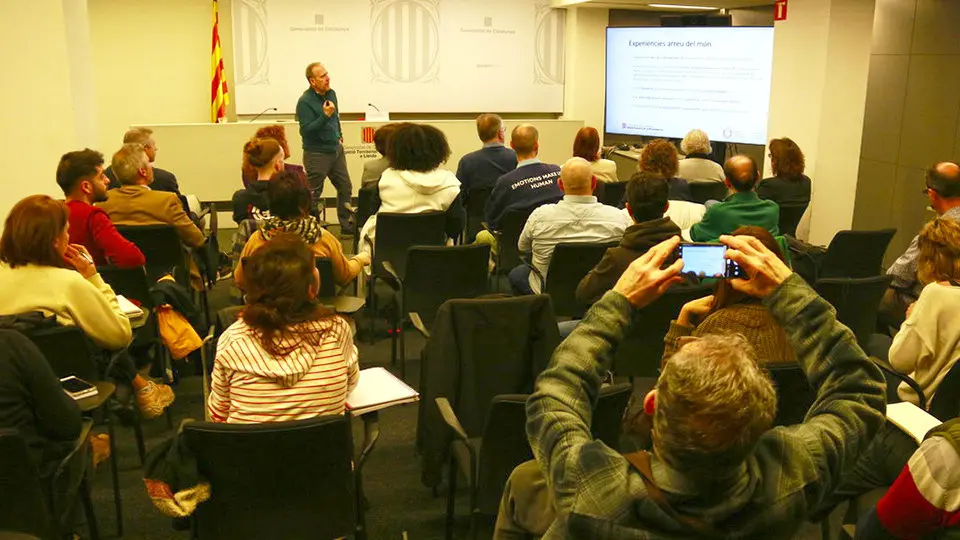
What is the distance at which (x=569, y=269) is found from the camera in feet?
15.4

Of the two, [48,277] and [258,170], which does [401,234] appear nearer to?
[258,170]

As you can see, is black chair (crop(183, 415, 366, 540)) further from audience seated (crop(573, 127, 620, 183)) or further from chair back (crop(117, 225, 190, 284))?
audience seated (crop(573, 127, 620, 183))

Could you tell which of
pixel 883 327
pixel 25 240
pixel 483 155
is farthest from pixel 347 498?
pixel 483 155

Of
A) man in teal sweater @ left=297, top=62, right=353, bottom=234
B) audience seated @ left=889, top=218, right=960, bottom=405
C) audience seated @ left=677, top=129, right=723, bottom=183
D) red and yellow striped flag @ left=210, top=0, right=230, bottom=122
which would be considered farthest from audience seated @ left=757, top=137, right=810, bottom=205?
red and yellow striped flag @ left=210, top=0, right=230, bottom=122

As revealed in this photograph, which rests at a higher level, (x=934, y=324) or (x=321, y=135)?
(x=321, y=135)

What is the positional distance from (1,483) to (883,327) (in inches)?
161

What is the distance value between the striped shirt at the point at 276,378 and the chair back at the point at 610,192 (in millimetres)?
4114

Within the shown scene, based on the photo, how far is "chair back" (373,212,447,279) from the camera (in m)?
5.27

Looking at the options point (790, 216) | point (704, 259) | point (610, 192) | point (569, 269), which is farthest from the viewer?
point (610, 192)

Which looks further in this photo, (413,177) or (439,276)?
(413,177)

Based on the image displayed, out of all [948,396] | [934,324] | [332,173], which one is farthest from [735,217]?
[332,173]

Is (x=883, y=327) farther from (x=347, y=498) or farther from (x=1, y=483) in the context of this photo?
(x=1, y=483)

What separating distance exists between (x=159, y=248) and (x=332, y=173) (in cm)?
390

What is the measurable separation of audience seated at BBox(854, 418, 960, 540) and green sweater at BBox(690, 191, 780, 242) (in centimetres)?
280
